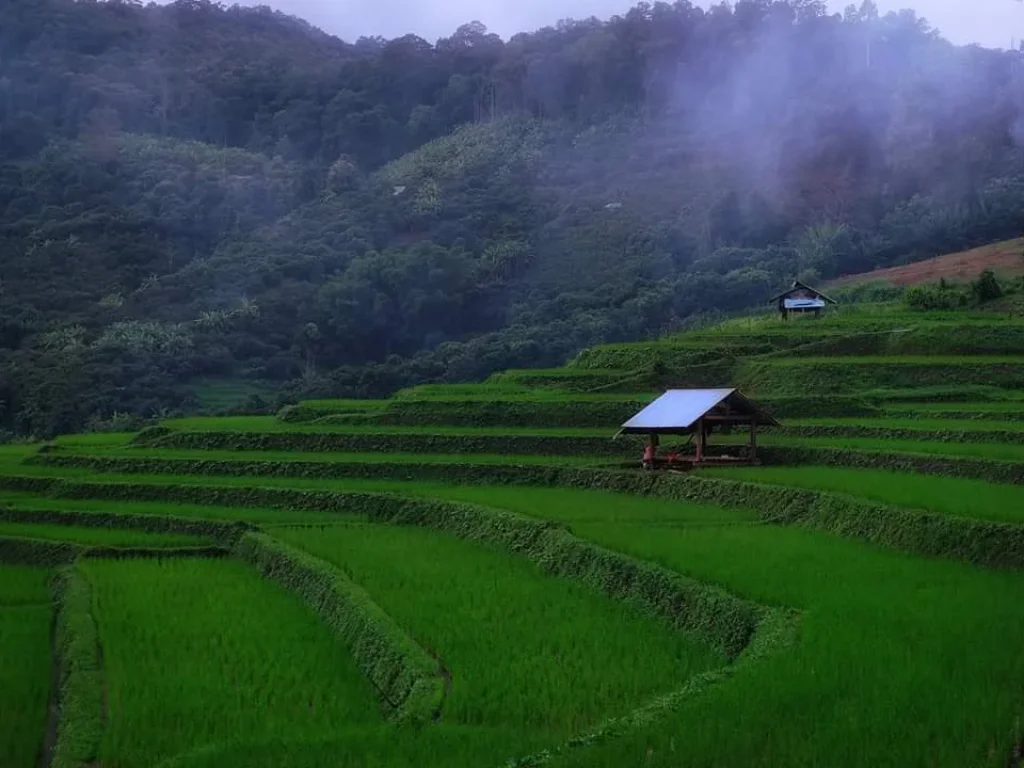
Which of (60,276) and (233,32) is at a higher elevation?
(233,32)

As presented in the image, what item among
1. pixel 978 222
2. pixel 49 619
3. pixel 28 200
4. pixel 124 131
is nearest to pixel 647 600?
pixel 49 619

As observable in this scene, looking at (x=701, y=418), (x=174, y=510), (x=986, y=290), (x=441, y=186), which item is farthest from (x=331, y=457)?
(x=441, y=186)

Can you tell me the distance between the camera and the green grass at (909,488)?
12102mm

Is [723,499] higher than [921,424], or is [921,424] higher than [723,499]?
[921,424]

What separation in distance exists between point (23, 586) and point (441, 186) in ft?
175

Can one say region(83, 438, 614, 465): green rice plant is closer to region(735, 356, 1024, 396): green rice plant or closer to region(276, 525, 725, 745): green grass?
region(735, 356, 1024, 396): green rice plant

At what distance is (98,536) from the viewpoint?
16.6 meters

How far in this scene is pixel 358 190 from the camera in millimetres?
63344

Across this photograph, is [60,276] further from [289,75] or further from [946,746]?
[946,746]

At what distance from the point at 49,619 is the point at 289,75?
2996 inches

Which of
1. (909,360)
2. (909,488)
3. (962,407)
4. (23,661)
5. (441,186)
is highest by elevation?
(441,186)

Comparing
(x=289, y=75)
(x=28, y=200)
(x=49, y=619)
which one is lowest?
(x=49, y=619)

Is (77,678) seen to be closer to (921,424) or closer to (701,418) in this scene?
(701,418)

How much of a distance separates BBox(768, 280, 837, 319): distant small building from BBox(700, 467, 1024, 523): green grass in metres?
14.2
